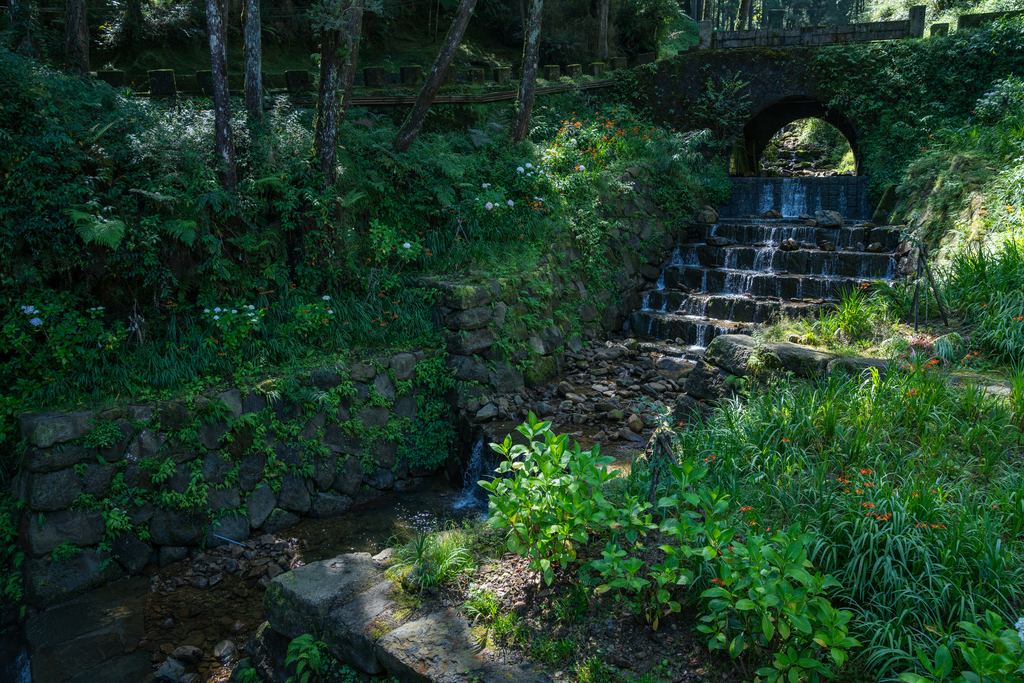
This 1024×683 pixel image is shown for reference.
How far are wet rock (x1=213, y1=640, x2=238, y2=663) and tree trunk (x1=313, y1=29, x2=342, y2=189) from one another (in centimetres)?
514

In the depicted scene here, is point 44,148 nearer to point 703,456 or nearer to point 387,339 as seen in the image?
point 387,339

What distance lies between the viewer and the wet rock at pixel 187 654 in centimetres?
461

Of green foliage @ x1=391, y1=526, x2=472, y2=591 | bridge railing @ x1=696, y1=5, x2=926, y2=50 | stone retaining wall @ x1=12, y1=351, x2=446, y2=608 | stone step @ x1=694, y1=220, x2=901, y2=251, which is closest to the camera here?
green foliage @ x1=391, y1=526, x2=472, y2=591

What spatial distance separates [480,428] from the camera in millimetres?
7152

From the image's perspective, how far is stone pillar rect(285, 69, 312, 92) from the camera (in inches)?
396

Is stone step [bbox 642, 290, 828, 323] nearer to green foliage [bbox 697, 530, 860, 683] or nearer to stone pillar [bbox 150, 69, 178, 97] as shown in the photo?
green foliage [bbox 697, 530, 860, 683]

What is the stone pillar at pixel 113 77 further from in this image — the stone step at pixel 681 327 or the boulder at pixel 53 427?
the stone step at pixel 681 327

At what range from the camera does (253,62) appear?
25.1 feet

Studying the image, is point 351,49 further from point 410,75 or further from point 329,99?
point 410,75

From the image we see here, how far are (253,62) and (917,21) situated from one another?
1487 cm

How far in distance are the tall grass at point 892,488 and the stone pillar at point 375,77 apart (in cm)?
992

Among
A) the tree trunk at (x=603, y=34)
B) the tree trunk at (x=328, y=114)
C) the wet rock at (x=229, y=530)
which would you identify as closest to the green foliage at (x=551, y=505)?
the wet rock at (x=229, y=530)

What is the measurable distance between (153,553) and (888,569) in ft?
20.0

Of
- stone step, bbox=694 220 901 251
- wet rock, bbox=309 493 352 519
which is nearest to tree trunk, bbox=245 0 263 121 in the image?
wet rock, bbox=309 493 352 519
